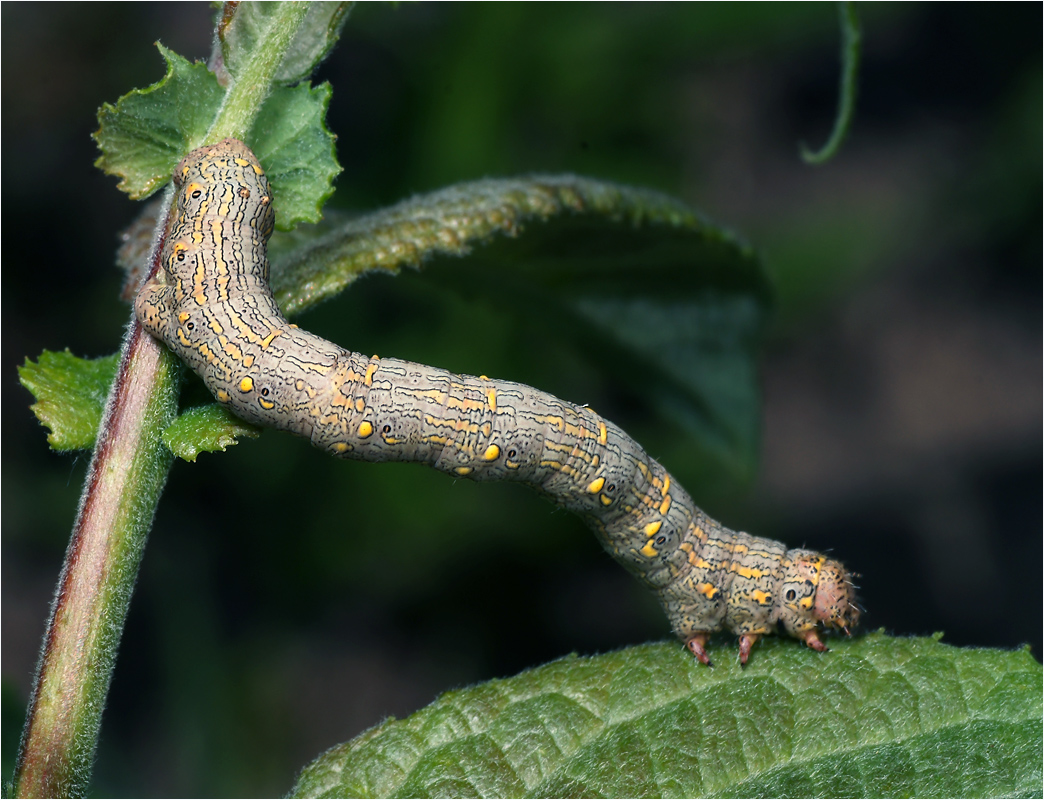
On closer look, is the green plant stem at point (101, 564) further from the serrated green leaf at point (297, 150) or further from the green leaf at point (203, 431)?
the serrated green leaf at point (297, 150)

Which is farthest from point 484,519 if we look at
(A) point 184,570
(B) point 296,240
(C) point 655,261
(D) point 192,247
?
(D) point 192,247

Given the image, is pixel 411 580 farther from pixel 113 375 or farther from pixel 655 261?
pixel 113 375

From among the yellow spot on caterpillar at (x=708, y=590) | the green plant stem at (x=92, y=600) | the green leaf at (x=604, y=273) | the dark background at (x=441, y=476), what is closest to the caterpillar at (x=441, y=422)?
the yellow spot on caterpillar at (x=708, y=590)

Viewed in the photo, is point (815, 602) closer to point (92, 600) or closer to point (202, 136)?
point (92, 600)

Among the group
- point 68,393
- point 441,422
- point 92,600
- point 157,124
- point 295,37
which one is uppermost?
point 295,37

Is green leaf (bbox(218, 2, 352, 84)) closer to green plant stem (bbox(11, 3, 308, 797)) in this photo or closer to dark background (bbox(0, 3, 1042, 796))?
green plant stem (bbox(11, 3, 308, 797))

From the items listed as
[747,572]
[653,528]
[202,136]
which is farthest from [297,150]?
[747,572]
